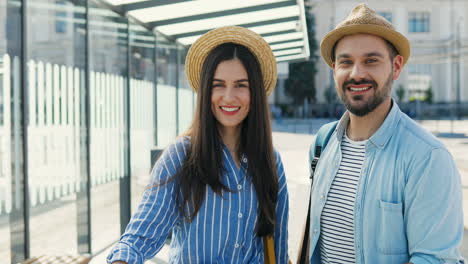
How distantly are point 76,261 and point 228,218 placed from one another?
4.04ft

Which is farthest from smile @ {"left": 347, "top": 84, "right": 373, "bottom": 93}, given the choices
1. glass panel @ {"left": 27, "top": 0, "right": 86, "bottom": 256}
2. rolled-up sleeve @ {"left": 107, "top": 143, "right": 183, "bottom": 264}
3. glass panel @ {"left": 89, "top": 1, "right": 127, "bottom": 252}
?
glass panel @ {"left": 89, "top": 1, "right": 127, "bottom": 252}

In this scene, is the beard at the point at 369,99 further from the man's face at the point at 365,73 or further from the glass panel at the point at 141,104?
the glass panel at the point at 141,104

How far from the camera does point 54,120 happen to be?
387 centimetres

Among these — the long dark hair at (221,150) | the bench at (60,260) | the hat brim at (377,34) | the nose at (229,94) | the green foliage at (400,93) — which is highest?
the green foliage at (400,93)

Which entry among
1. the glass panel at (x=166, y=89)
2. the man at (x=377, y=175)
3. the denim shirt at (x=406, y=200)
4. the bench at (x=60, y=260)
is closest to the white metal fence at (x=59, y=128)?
the bench at (x=60, y=260)

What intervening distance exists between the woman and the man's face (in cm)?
34

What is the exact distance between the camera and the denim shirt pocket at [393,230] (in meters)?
1.80

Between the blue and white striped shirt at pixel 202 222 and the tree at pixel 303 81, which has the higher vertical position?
the tree at pixel 303 81

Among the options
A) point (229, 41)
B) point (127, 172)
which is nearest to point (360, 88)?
point (229, 41)

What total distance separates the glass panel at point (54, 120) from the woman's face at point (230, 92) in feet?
6.65

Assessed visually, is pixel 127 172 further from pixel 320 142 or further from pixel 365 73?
pixel 365 73

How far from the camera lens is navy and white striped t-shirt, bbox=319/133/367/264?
206cm

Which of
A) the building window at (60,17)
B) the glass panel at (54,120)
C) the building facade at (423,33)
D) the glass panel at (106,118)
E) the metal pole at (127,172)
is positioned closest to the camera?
the glass panel at (54,120)

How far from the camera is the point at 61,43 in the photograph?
13.2 feet
